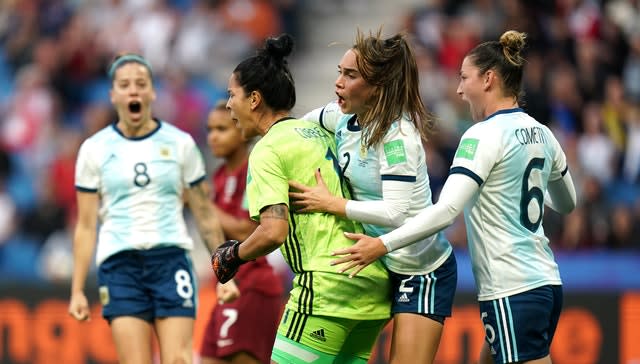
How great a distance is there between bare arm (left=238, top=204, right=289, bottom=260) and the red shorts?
2.41 metres

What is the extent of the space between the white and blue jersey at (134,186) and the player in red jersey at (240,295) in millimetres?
649

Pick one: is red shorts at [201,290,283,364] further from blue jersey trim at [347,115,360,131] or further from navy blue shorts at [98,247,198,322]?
blue jersey trim at [347,115,360,131]

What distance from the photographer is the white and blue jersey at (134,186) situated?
774 cm

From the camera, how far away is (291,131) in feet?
20.4

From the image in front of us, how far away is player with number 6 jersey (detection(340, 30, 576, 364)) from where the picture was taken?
615cm

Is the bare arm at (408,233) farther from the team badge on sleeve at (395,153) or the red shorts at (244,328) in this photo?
the red shorts at (244,328)

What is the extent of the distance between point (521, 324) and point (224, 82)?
35.2ft

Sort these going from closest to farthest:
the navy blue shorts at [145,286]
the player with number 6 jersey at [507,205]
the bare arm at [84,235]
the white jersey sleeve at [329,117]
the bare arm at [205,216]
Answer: the player with number 6 jersey at [507,205]
the white jersey sleeve at [329,117]
the navy blue shorts at [145,286]
the bare arm at [84,235]
the bare arm at [205,216]

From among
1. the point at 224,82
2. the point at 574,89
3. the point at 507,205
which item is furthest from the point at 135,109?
the point at 224,82

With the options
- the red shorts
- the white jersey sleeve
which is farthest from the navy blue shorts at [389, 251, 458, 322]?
the red shorts

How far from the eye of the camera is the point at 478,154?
19.9 ft

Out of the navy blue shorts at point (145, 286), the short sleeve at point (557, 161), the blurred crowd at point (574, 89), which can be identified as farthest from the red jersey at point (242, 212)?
the blurred crowd at point (574, 89)

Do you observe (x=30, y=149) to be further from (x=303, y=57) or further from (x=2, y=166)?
(x=303, y=57)

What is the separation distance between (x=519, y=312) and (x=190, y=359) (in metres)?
2.51
